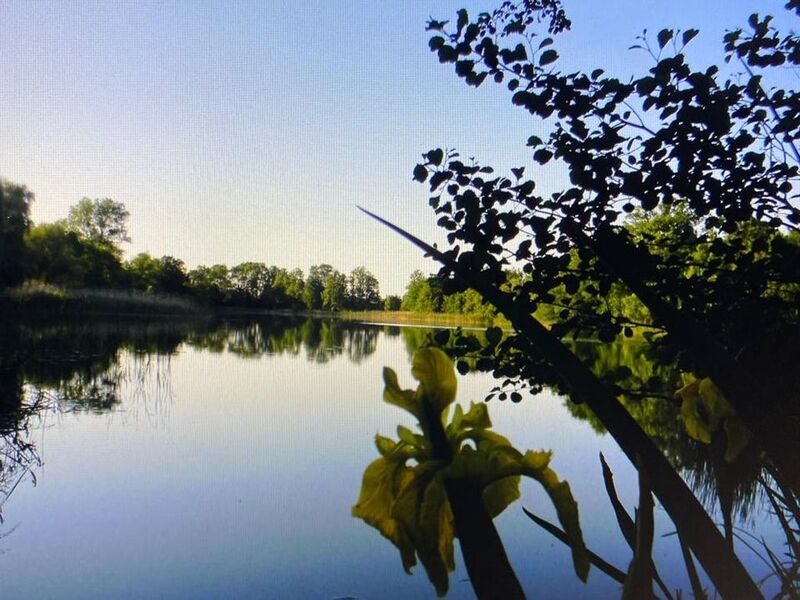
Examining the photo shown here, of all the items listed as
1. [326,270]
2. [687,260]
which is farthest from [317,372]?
[326,270]

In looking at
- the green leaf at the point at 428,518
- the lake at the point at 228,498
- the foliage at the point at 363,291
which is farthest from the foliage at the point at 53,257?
the foliage at the point at 363,291

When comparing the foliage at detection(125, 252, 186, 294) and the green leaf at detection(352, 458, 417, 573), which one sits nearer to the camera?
the green leaf at detection(352, 458, 417, 573)

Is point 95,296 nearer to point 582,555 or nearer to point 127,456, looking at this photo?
point 127,456

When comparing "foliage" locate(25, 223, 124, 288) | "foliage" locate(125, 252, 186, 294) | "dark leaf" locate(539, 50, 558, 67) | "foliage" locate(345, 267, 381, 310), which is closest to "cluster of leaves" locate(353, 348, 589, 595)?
"dark leaf" locate(539, 50, 558, 67)

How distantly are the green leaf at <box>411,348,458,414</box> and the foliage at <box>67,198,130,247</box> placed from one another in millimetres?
29093

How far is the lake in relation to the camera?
3.21m

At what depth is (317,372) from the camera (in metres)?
11.9

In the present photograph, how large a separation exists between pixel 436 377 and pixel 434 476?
72 millimetres

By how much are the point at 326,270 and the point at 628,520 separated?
2389 inches

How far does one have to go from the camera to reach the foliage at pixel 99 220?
26906mm

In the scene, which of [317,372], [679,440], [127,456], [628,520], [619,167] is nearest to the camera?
[628,520]

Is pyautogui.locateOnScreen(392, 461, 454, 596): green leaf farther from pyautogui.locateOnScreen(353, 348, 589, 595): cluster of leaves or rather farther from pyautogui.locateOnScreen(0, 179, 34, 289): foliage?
pyautogui.locateOnScreen(0, 179, 34, 289): foliage

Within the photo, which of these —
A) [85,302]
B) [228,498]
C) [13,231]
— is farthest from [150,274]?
[228,498]

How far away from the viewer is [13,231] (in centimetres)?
1055
